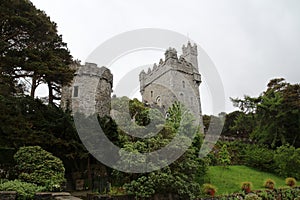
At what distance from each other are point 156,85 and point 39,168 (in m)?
23.3

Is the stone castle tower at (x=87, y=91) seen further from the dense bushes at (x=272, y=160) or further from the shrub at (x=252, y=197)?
the shrub at (x=252, y=197)

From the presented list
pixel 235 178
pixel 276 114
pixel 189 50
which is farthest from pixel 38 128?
pixel 189 50

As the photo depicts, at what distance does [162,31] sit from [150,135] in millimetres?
5273

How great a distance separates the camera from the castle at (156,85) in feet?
54.2

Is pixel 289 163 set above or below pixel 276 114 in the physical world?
below

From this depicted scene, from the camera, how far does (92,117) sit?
37.3ft

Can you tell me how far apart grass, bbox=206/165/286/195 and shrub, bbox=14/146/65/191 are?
672cm

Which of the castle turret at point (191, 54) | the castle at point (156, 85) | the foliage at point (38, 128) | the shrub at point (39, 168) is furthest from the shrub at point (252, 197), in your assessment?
the castle turret at point (191, 54)

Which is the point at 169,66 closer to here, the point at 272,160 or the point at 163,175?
the point at 272,160

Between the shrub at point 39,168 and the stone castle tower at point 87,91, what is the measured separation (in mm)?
8107

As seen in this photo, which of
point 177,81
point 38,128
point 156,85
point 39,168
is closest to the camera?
point 39,168

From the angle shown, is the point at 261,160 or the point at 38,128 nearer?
the point at 38,128

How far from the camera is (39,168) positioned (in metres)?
7.50

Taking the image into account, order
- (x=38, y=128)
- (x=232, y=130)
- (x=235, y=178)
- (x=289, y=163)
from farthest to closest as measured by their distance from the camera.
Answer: (x=232, y=130) → (x=289, y=163) → (x=235, y=178) → (x=38, y=128)
